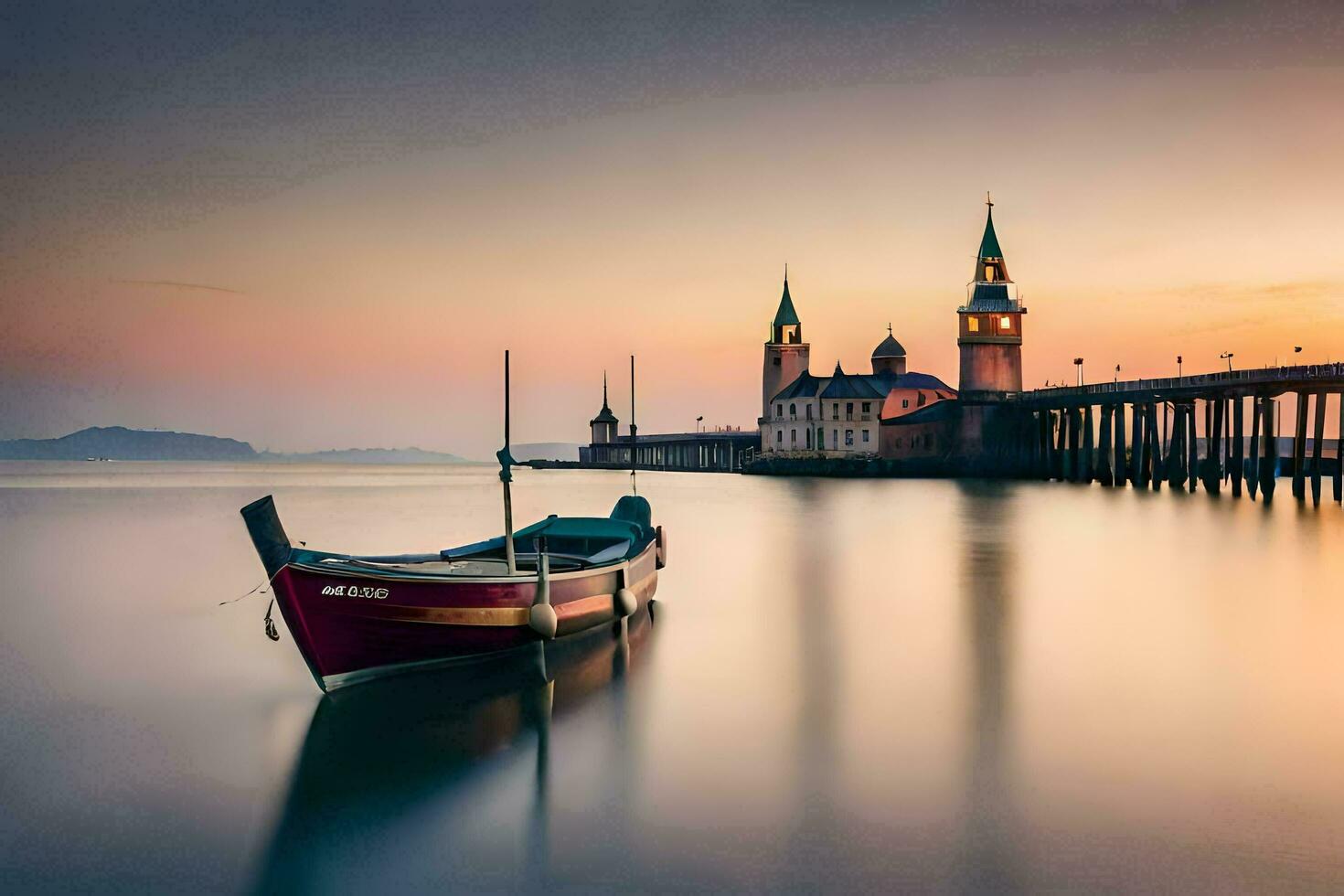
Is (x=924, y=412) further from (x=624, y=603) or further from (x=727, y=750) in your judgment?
(x=727, y=750)

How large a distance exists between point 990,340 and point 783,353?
24242 mm

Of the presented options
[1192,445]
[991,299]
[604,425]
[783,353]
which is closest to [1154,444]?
[1192,445]

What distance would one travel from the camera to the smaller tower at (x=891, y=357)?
103750 millimetres

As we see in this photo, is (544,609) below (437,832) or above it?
above

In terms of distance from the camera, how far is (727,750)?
11.2 m

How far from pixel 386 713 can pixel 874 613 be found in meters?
11.1

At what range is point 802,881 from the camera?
7.82m

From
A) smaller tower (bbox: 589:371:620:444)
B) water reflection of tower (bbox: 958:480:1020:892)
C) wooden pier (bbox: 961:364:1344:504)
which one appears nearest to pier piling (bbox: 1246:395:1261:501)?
wooden pier (bbox: 961:364:1344:504)

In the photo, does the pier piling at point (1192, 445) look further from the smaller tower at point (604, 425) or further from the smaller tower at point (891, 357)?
the smaller tower at point (604, 425)

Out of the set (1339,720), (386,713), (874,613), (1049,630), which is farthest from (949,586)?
(386,713)

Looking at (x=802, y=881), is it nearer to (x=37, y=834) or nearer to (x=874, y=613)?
(x=37, y=834)

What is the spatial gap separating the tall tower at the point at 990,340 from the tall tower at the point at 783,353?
20.8 m

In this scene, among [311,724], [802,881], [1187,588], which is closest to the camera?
[802,881]

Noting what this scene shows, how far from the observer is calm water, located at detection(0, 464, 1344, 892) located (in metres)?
8.23
